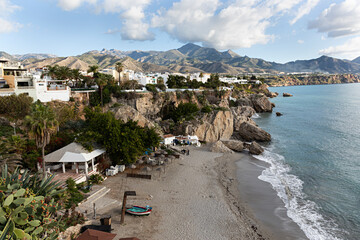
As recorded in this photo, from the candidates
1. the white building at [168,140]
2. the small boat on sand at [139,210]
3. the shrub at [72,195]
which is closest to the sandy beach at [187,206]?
the small boat on sand at [139,210]

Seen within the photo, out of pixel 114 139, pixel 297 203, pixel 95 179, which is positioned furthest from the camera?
pixel 114 139

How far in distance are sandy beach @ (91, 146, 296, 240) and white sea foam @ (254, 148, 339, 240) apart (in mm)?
3284

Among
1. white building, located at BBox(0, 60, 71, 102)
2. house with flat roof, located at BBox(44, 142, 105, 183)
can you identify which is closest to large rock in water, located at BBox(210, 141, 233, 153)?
house with flat roof, located at BBox(44, 142, 105, 183)

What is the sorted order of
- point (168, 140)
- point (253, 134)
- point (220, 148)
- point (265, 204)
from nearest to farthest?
point (265, 204) → point (220, 148) → point (168, 140) → point (253, 134)

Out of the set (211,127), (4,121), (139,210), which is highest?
(4,121)

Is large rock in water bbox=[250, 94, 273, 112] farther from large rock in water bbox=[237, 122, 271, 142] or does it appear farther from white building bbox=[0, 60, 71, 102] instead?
white building bbox=[0, 60, 71, 102]

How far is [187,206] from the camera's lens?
16.5m

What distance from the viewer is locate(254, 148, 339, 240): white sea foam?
15.0 meters

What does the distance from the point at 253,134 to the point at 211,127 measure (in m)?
8.71

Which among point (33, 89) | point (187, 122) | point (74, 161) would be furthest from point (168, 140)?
point (33, 89)

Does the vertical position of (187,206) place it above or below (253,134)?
below

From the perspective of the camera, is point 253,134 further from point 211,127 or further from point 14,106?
point 14,106

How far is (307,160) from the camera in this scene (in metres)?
29.6

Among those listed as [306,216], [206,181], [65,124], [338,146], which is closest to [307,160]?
[338,146]
